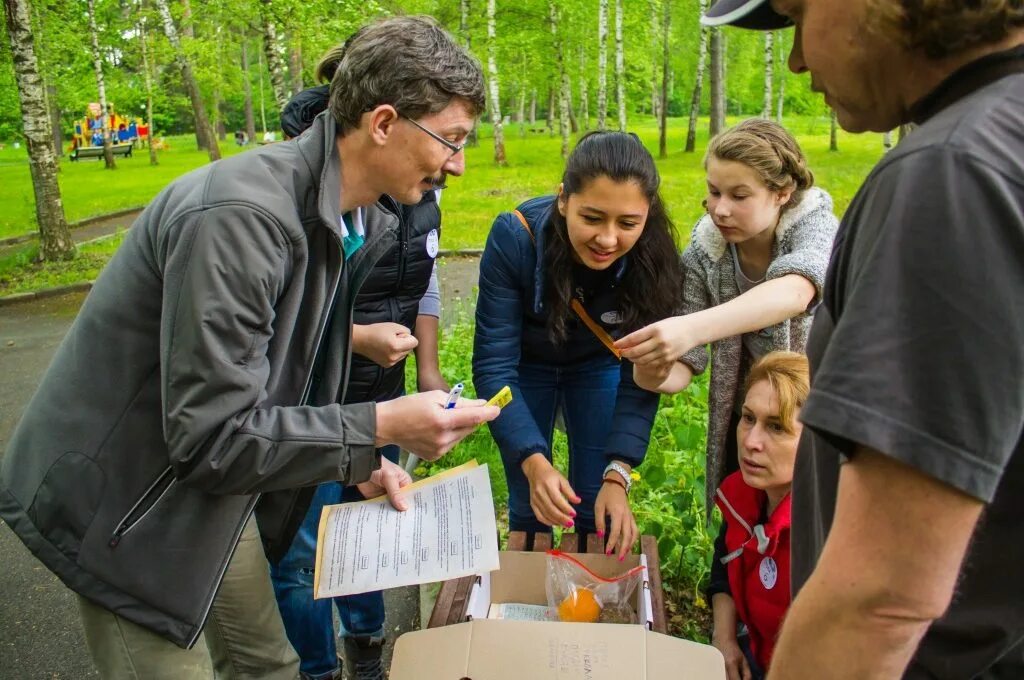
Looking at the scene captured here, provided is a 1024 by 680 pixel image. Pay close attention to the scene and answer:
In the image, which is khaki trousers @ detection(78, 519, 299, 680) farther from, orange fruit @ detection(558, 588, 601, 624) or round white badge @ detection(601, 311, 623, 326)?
round white badge @ detection(601, 311, 623, 326)

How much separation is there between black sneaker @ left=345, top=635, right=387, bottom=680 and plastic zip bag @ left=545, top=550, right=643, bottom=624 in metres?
0.79

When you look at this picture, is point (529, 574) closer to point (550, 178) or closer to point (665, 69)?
point (550, 178)

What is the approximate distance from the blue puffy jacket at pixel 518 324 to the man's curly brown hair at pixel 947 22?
1.67 metres

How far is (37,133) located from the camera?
9219mm

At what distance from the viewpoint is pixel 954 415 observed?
721 millimetres

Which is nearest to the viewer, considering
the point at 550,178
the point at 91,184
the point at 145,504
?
the point at 145,504

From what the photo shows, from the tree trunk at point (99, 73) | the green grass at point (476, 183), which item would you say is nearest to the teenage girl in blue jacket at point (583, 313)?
the green grass at point (476, 183)

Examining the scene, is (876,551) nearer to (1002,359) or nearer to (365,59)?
(1002,359)

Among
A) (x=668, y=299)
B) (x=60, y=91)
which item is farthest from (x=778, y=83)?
(x=668, y=299)

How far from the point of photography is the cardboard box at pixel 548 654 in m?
1.63

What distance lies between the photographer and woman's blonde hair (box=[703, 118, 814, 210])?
2.31 m

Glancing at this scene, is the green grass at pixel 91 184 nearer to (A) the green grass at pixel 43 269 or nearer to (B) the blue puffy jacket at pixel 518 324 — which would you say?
(A) the green grass at pixel 43 269

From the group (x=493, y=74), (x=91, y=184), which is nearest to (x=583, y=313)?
(x=493, y=74)

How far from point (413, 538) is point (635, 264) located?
3.71ft
